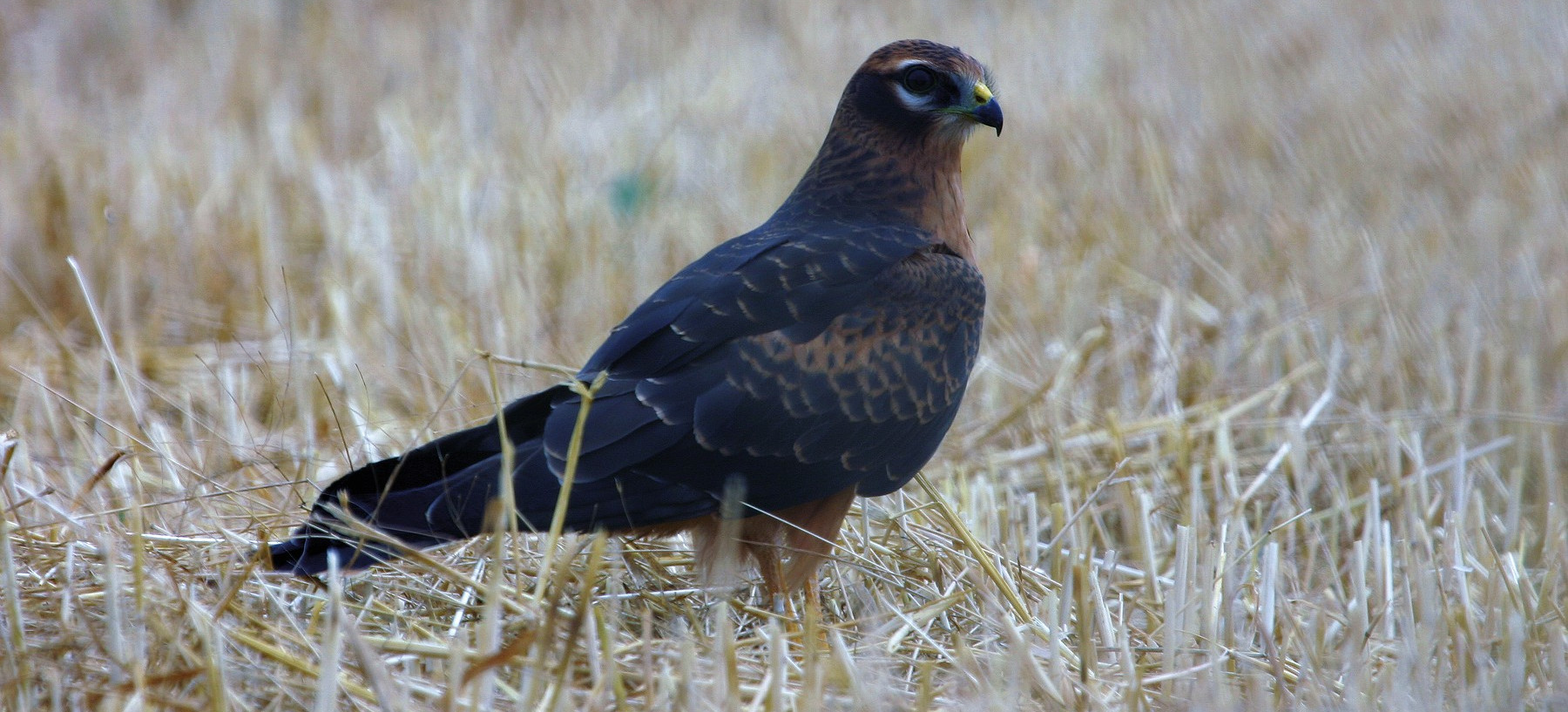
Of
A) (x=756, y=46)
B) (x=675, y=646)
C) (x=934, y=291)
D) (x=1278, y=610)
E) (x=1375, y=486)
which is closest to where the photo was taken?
(x=675, y=646)

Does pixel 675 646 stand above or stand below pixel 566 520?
below

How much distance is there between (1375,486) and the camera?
3.50m

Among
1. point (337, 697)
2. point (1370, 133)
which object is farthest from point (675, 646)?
point (1370, 133)

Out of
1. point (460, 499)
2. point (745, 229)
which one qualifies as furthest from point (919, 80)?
point (745, 229)

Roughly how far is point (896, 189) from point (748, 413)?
901 mm

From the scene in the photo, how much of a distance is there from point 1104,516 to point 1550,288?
209 centimetres

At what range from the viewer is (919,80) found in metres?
3.57

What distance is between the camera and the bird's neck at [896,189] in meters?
3.54

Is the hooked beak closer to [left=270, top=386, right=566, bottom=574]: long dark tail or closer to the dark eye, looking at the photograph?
the dark eye

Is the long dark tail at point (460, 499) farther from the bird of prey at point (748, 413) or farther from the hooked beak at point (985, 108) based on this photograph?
the hooked beak at point (985, 108)

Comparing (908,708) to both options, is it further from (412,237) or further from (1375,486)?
(412,237)

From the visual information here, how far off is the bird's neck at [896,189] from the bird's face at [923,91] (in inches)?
2.3

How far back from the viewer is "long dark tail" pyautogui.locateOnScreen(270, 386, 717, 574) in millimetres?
2680

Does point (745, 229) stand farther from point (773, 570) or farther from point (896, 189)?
point (773, 570)
